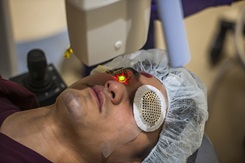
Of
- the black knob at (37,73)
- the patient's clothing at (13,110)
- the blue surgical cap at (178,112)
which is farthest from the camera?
the black knob at (37,73)

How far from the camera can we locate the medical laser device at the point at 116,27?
762 mm

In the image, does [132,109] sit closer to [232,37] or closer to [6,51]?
[6,51]

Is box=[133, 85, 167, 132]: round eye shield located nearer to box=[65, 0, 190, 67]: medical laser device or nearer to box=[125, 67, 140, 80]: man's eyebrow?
box=[125, 67, 140, 80]: man's eyebrow

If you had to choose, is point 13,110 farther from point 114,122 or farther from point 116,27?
point 116,27

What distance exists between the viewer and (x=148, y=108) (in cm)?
116

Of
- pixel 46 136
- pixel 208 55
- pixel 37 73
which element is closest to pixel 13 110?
pixel 46 136

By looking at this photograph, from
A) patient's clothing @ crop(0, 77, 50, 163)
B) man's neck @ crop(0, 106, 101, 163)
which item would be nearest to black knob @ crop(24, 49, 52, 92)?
patient's clothing @ crop(0, 77, 50, 163)

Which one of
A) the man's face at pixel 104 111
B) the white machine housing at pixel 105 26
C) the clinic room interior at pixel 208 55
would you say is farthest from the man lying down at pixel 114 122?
the clinic room interior at pixel 208 55

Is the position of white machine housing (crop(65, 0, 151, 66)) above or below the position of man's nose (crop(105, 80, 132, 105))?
above

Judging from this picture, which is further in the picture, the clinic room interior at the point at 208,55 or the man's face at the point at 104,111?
the clinic room interior at the point at 208,55

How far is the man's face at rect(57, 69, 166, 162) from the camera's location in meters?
1.14

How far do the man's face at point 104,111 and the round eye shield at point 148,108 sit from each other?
23 millimetres

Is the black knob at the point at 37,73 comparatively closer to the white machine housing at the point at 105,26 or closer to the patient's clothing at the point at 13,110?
the patient's clothing at the point at 13,110

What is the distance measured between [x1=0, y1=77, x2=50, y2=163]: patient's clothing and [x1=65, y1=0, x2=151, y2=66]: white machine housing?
34cm
